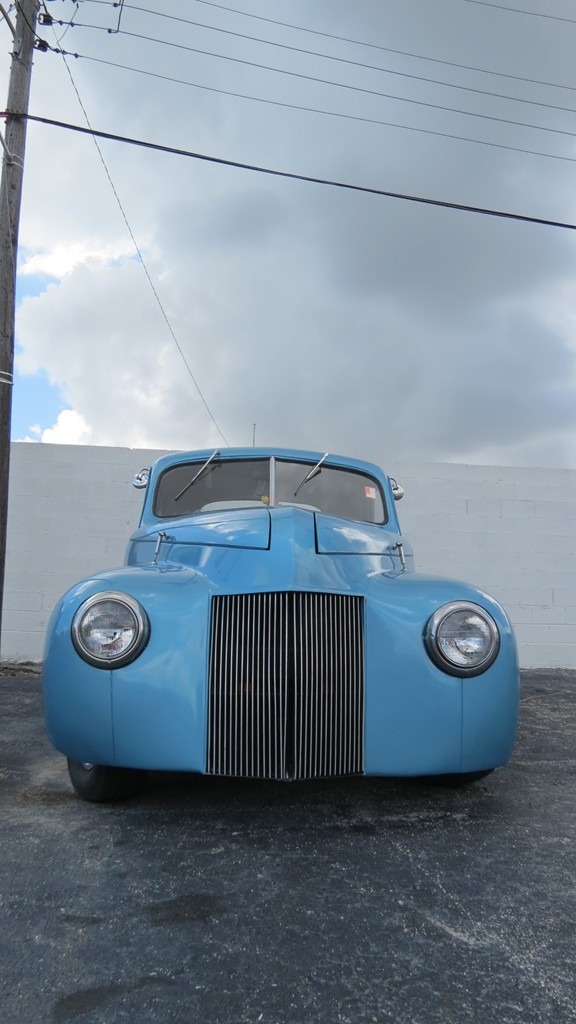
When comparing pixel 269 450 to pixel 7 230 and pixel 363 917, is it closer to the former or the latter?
pixel 363 917

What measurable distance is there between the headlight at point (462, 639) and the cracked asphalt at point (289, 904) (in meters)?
0.62

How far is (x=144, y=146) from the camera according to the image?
6.00 m

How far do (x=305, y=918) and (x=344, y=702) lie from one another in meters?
0.75

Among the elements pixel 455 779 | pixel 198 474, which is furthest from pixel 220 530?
pixel 455 779

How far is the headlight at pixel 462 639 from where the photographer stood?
238cm

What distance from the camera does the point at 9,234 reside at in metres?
6.17

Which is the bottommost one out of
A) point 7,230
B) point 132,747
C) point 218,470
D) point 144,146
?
point 132,747

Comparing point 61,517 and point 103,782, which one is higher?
point 61,517

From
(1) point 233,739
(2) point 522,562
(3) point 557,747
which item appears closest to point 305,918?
(1) point 233,739

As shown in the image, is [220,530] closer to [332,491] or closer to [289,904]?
[332,491]

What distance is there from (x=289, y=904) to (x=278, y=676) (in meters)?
0.73

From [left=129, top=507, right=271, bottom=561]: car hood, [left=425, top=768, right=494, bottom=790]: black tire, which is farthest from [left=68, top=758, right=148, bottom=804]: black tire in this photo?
[left=425, top=768, right=494, bottom=790]: black tire

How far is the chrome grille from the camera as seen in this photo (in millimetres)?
2299

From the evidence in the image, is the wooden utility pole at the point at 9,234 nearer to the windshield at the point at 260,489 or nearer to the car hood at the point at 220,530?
the windshield at the point at 260,489
